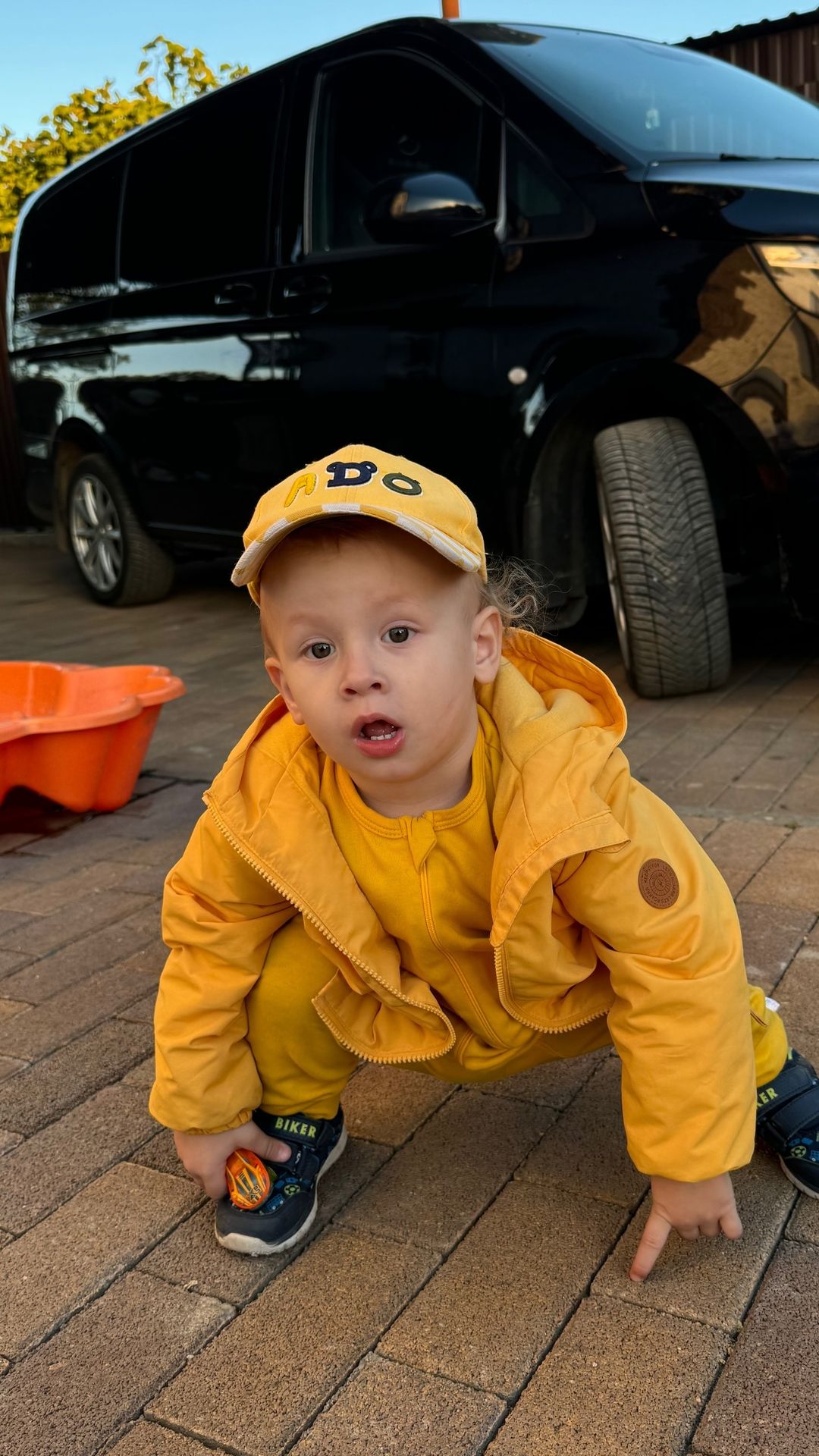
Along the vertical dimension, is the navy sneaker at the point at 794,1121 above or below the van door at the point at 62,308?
below

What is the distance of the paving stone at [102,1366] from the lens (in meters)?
1.52

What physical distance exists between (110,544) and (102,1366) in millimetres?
5358

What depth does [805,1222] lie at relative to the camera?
1.77m

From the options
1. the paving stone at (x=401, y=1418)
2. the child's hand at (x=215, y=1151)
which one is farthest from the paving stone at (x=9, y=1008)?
the paving stone at (x=401, y=1418)

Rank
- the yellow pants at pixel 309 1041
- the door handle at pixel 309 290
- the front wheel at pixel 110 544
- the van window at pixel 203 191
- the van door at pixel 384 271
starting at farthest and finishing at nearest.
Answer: the front wheel at pixel 110 544 → the van window at pixel 203 191 → the door handle at pixel 309 290 → the van door at pixel 384 271 → the yellow pants at pixel 309 1041

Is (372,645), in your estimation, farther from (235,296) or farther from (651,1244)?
(235,296)

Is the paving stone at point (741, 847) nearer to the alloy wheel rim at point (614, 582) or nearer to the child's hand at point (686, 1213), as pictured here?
the alloy wheel rim at point (614, 582)

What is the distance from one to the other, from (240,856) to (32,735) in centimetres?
184

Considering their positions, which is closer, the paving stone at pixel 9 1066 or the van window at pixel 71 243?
the paving stone at pixel 9 1066

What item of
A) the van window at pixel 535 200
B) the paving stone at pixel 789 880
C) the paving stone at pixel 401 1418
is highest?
the van window at pixel 535 200

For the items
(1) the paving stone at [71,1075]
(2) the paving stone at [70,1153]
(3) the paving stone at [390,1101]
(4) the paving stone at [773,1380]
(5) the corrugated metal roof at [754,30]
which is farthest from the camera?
(5) the corrugated metal roof at [754,30]

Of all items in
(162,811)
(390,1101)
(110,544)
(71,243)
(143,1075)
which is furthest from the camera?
(110,544)

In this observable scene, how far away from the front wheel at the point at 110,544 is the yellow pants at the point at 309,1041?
4685 mm

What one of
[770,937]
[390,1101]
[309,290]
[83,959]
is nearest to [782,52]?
[309,290]
